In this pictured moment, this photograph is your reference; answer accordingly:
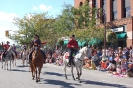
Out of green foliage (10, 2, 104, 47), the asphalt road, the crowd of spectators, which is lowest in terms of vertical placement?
the asphalt road

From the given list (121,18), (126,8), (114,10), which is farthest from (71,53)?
(114,10)

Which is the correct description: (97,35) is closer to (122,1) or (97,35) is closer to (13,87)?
(122,1)

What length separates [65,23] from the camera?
3678 cm

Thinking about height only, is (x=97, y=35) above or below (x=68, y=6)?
below

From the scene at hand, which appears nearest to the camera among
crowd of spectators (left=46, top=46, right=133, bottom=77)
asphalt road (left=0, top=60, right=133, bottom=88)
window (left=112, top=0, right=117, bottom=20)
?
asphalt road (left=0, top=60, right=133, bottom=88)

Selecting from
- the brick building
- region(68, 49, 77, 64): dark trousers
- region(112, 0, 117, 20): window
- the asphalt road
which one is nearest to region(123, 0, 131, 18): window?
the brick building

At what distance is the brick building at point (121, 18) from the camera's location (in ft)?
103

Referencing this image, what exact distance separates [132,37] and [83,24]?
28.4 ft

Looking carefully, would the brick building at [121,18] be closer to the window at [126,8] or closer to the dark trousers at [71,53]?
the window at [126,8]

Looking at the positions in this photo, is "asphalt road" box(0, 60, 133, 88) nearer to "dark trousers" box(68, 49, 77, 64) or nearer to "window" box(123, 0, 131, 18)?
"dark trousers" box(68, 49, 77, 64)

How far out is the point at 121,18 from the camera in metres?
33.4

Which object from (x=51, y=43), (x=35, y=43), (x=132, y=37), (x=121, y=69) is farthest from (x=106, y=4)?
(x=35, y=43)

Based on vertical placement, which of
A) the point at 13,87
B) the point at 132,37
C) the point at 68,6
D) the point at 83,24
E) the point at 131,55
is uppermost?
the point at 68,6

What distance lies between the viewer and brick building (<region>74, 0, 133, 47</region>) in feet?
103
